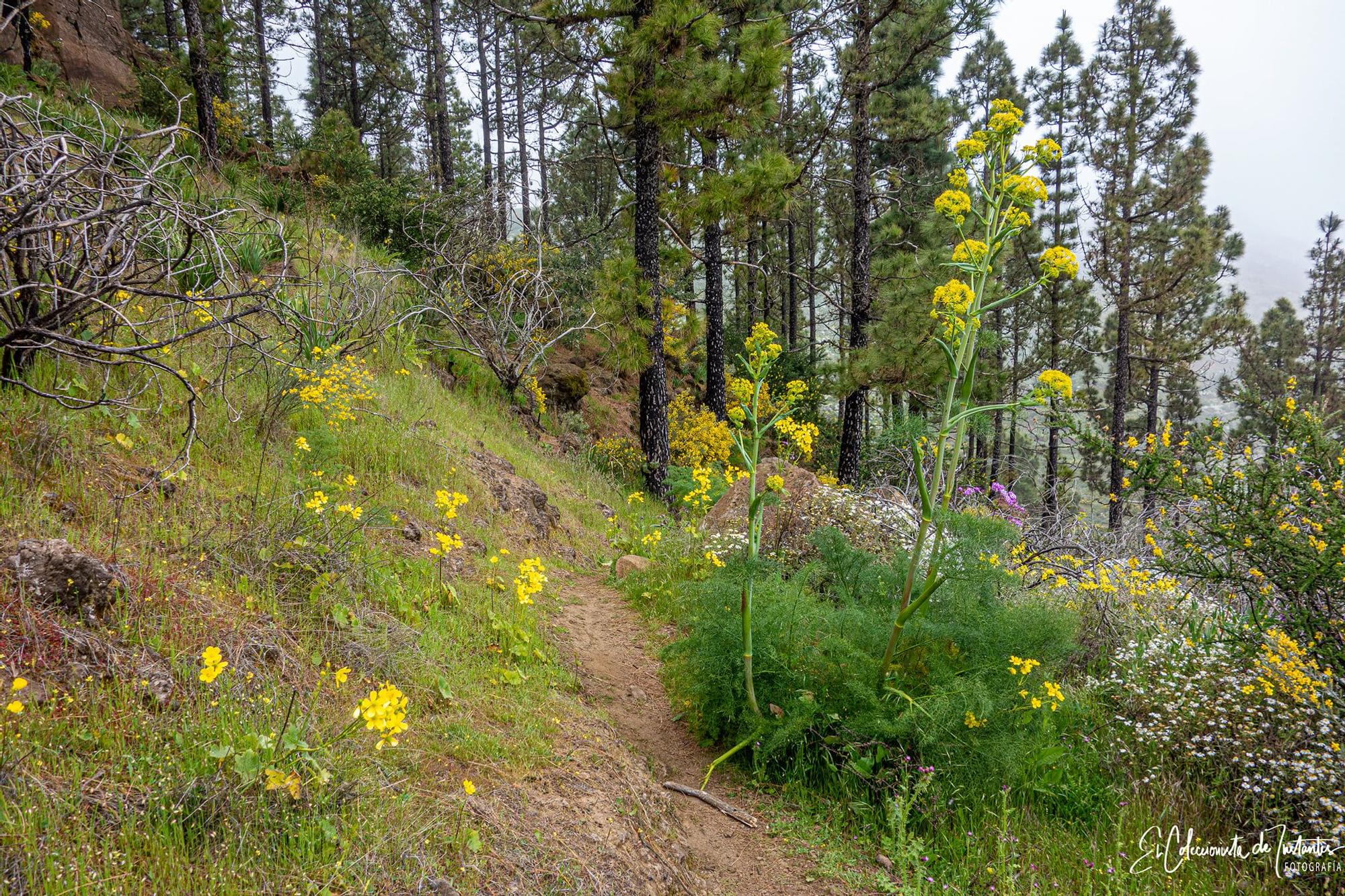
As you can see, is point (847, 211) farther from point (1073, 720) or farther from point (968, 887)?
point (968, 887)

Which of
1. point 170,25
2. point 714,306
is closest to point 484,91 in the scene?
point 170,25

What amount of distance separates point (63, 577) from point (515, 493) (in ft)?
14.9

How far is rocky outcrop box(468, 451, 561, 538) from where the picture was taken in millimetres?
6516

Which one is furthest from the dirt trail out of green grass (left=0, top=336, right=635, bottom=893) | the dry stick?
green grass (left=0, top=336, right=635, bottom=893)

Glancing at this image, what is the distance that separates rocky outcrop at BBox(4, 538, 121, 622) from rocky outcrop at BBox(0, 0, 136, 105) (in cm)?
1231

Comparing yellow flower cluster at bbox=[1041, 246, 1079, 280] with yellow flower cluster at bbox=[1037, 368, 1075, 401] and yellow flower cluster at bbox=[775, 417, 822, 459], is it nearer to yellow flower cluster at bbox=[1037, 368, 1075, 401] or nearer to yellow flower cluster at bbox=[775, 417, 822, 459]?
yellow flower cluster at bbox=[1037, 368, 1075, 401]

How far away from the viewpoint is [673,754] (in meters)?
3.69

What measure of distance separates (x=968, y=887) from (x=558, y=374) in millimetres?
10809

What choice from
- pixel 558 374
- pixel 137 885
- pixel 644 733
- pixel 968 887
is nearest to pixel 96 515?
pixel 137 885

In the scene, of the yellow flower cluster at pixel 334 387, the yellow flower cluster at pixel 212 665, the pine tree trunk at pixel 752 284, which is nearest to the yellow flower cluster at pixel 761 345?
the yellow flower cluster at pixel 212 665

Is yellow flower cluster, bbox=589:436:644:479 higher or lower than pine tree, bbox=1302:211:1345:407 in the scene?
lower

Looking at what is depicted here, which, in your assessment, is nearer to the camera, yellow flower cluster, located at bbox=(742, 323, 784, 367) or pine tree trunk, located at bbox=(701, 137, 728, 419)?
yellow flower cluster, located at bbox=(742, 323, 784, 367)

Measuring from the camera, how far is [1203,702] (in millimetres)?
3650

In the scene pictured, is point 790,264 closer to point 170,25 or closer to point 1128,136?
point 1128,136
